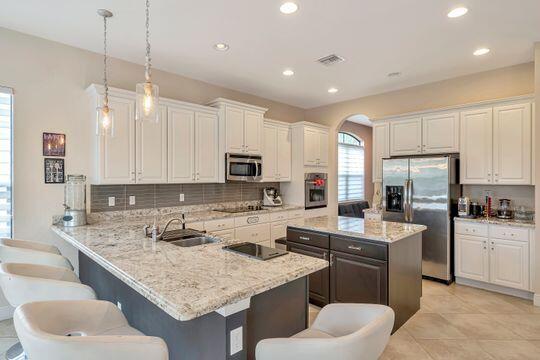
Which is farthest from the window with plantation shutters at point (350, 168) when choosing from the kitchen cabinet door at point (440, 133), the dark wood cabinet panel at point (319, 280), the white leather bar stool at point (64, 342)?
the white leather bar stool at point (64, 342)

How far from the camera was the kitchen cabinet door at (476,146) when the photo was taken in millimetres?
3877

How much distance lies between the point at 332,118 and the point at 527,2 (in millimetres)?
3457

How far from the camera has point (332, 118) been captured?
19.2 feet

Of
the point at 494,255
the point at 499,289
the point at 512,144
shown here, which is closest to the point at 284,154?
the point at 512,144

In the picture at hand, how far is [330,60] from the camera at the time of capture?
3748 mm

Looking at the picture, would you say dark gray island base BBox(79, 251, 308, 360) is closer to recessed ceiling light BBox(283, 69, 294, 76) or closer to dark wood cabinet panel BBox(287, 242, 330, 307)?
dark wood cabinet panel BBox(287, 242, 330, 307)

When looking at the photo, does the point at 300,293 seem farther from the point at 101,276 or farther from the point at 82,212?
the point at 82,212

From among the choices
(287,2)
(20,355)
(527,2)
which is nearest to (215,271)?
(20,355)

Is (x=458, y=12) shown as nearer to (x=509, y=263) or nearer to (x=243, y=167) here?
(x=509, y=263)

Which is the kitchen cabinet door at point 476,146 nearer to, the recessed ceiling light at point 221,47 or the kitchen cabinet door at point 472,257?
the kitchen cabinet door at point 472,257

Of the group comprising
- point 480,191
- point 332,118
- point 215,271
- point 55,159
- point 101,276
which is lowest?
point 101,276

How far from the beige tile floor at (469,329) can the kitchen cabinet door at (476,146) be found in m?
1.50

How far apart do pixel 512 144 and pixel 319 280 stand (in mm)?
2969

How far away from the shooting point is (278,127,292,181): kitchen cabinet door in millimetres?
5281
